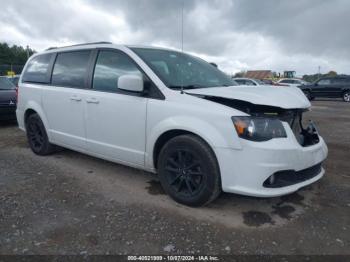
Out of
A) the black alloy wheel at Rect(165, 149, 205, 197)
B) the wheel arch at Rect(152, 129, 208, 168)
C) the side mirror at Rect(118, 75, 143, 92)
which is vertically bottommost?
the black alloy wheel at Rect(165, 149, 205, 197)

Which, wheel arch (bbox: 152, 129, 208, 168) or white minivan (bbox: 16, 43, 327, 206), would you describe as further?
wheel arch (bbox: 152, 129, 208, 168)

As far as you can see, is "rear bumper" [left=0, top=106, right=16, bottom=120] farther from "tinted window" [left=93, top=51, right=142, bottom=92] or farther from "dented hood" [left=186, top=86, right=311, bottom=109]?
"dented hood" [left=186, top=86, right=311, bottom=109]

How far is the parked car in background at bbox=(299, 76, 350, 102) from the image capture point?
19.1 metres

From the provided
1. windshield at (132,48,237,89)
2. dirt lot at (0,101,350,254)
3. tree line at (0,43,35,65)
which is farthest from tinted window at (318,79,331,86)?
tree line at (0,43,35,65)

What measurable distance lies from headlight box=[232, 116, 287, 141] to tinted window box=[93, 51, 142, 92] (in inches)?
53.2

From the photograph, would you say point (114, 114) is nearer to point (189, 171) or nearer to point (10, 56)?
point (189, 171)

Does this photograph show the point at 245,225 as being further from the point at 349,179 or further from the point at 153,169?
the point at 349,179

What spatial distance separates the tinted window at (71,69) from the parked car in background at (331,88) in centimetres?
1863

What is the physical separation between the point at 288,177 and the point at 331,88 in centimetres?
1888

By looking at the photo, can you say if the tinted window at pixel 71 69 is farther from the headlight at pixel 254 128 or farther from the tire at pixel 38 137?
the headlight at pixel 254 128

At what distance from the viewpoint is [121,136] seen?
3691 mm

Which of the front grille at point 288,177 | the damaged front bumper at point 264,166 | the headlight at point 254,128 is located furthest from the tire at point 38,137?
the front grille at point 288,177

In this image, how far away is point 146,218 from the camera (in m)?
3.02

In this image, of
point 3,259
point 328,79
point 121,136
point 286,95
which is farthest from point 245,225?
point 328,79
